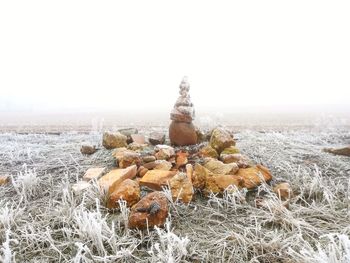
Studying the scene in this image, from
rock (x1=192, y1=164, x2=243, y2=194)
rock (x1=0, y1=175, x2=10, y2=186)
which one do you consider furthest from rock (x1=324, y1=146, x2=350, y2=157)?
rock (x1=0, y1=175, x2=10, y2=186)

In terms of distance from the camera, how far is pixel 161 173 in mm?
3207

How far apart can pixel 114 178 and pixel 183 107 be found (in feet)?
6.45

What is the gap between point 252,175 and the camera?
3.26 meters

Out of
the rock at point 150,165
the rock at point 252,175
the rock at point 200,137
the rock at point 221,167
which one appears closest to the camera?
the rock at point 252,175

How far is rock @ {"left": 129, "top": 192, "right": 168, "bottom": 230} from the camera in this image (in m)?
2.38

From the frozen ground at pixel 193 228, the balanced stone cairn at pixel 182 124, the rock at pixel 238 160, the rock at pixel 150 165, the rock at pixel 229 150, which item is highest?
the balanced stone cairn at pixel 182 124

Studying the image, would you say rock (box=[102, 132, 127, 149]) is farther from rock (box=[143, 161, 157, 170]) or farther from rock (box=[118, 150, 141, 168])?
rock (box=[143, 161, 157, 170])

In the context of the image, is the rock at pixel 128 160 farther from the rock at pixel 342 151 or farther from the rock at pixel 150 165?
the rock at pixel 342 151

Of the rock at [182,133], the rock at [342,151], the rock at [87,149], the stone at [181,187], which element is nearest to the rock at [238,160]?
the stone at [181,187]

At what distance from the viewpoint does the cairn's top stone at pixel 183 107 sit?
4.67 m

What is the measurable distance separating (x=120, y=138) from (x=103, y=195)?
1905mm

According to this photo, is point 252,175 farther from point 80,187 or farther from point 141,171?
point 80,187

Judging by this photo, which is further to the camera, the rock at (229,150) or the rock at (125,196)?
the rock at (229,150)

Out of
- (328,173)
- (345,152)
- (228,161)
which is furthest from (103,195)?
(345,152)
